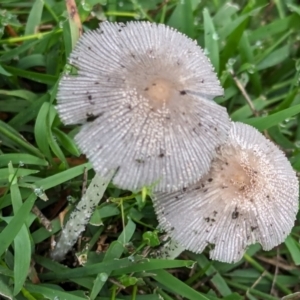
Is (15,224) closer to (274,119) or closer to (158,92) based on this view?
(158,92)

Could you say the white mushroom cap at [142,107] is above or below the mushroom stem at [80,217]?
above

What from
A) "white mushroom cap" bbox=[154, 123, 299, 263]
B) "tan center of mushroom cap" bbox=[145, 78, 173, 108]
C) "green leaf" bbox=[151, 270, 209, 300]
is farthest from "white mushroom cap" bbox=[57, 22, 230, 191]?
"green leaf" bbox=[151, 270, 209, 300]

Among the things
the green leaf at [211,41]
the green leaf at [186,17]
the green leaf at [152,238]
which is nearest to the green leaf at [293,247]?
the green leaf at [152,238]

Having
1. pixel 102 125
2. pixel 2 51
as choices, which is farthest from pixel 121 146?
pixel 2 51

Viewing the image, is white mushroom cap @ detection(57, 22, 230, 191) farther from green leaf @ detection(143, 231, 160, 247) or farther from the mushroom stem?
green leaf @ detection(143, 231, 160, 247)

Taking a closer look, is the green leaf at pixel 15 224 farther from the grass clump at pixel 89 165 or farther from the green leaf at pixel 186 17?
the green leaf at pixel 186 17

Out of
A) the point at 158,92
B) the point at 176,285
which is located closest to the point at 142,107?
the point at 158,92
